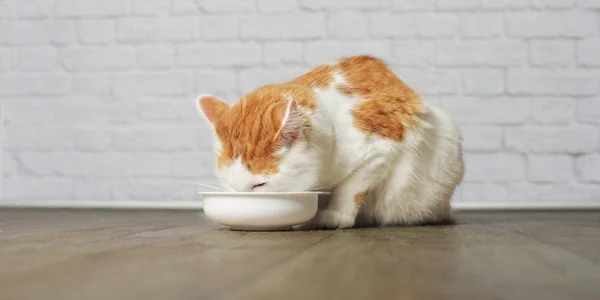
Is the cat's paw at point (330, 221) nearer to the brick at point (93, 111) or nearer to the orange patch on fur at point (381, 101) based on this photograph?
the orange patch on fur at point (381, 101)

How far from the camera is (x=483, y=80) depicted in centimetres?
247

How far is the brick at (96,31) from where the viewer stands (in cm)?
265

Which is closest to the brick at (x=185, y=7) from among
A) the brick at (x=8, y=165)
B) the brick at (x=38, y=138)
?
the brick at (x=38, y=138)

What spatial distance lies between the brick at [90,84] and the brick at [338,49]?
2.40 ft

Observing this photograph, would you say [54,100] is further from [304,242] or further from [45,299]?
[45,299]

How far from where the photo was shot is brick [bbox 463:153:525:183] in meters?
2.45

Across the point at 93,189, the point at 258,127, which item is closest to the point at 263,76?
the point at 93,189

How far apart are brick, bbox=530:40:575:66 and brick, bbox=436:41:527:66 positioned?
0.11ft

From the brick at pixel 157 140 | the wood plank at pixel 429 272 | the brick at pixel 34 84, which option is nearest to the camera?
the wood plank at pixel 429 272

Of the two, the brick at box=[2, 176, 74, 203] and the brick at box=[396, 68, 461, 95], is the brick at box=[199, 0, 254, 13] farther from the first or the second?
the brick at box=[2, 176, 74, 203]

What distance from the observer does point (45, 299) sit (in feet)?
2.10

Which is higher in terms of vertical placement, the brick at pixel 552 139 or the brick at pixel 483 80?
the brick at pixel 483 80

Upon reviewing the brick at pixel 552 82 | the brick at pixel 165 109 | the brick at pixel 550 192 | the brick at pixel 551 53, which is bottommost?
the brick at pixel 550 192

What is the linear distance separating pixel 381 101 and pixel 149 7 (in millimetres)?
1412
